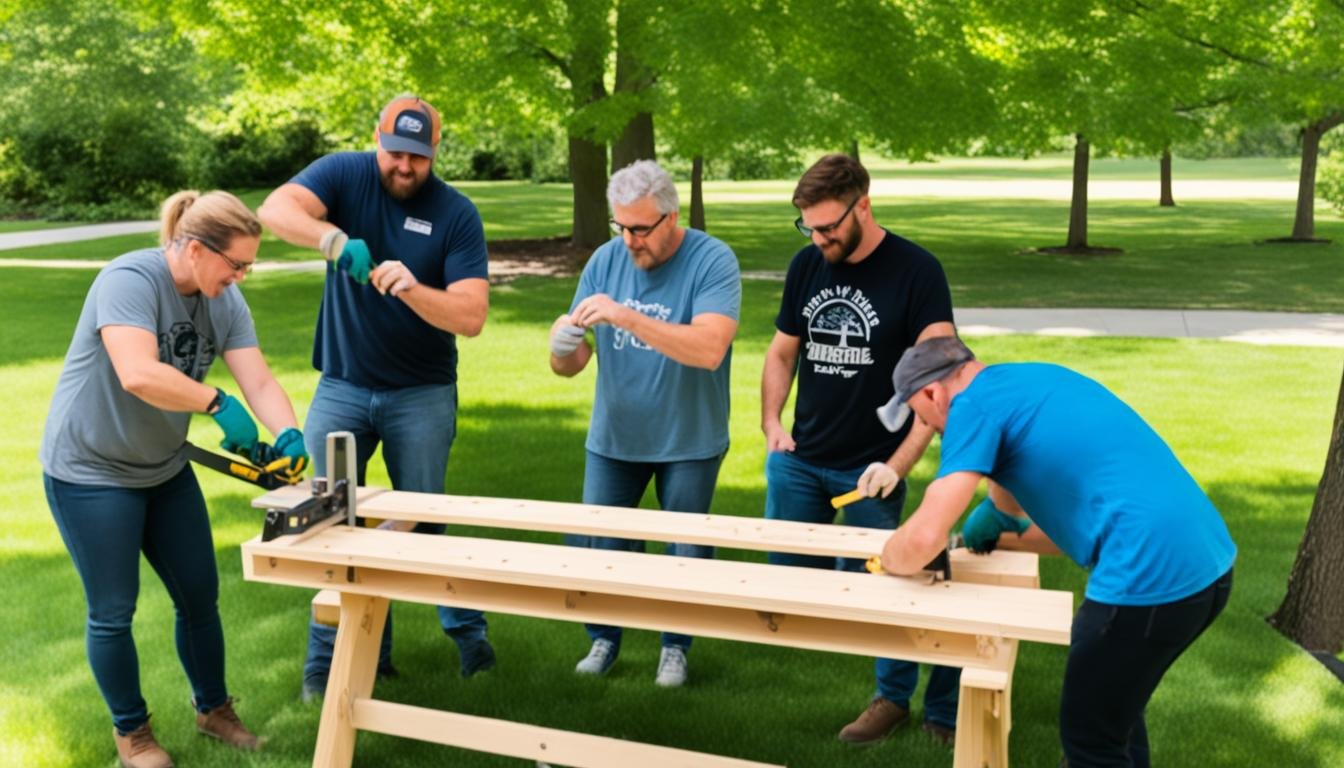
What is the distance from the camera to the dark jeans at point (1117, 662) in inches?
132

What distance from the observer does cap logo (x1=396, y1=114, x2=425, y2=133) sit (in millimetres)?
4918

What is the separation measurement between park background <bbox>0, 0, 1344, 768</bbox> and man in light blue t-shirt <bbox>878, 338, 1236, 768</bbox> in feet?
4.82

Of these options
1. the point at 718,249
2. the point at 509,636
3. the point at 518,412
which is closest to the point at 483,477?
the point at 518,412

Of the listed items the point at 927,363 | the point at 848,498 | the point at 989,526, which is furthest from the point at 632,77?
the point at 927,363

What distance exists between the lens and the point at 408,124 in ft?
16.2

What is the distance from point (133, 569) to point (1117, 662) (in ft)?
10.3

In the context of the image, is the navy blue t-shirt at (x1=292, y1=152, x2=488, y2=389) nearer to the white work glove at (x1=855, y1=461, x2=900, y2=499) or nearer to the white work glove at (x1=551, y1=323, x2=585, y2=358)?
the white work glove at (x1=551, y1=323, x2=585, y2=358)

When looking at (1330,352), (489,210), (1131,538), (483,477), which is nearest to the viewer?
(1131,538)

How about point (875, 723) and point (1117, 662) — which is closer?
point (1117, 662)

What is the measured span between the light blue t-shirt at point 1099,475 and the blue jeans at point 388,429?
2.49 m

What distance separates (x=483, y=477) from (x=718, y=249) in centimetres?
413

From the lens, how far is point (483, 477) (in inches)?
348

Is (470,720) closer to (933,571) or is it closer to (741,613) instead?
(741,613)

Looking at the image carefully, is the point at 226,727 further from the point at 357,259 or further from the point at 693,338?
the point at 693,338
